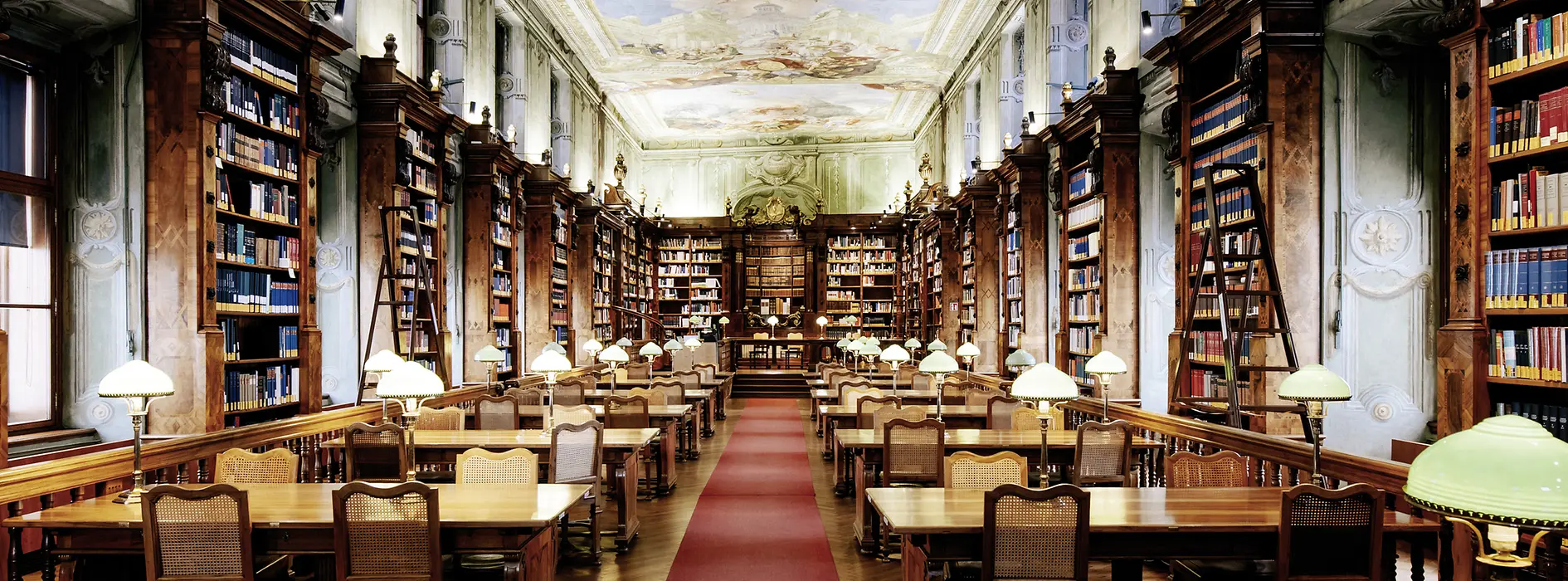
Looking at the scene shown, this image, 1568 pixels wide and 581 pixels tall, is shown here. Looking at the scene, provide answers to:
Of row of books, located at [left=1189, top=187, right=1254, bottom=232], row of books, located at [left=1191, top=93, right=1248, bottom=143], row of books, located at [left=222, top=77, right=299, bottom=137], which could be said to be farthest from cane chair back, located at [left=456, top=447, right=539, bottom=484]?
row of books, located at [left=1191, top=93, right=1248, bottom=143]

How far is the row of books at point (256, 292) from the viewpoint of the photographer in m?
6.03

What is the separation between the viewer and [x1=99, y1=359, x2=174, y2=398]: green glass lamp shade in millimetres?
3842

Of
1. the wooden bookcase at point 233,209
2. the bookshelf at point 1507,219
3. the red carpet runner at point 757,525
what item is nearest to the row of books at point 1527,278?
the bookshelf at point 1507,219

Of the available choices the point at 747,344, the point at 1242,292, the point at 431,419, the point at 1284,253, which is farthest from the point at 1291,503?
the point at 747,344

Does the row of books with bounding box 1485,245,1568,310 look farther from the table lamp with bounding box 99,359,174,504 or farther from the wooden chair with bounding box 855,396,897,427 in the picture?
the table lamp with bounding box 99,359,174,504

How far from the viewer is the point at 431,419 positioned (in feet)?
23.1

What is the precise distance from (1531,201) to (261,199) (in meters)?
7.22

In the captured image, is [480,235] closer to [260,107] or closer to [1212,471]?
[260,107]

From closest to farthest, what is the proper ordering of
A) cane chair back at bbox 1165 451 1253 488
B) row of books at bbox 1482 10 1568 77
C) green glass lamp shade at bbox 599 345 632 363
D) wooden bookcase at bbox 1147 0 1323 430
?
1. row of books at bbox 1482 10 1568 77
2. cane chair back at bbox 1165 451 1253 488
3. wooden bookcase at bbox 1147 0 1323 430
4. green glass lamp shade at bbox 599 345 632 363

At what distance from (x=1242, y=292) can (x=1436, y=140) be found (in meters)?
1.59

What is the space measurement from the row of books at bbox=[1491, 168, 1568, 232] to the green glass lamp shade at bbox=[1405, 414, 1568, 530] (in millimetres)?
3011

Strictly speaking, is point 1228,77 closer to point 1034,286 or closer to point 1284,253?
point 1284,253

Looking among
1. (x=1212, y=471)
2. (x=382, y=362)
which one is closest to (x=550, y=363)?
(x=382, y=362)

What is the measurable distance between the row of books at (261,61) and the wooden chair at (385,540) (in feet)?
11.9
